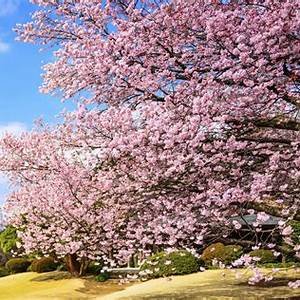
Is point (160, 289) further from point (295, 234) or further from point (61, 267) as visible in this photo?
point (61, 267)

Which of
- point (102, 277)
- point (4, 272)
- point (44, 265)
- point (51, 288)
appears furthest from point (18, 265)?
point (51, 288)

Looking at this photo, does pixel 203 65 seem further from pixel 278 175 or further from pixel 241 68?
pixel 278 175

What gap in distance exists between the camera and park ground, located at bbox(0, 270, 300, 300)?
52.2 feet

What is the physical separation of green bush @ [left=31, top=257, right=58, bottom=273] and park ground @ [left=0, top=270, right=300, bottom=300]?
2.64m

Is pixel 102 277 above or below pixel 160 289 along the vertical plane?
above

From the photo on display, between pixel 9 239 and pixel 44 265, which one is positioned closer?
pixel 44 265

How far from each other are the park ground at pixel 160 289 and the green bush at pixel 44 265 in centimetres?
264

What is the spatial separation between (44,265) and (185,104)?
72.1ft

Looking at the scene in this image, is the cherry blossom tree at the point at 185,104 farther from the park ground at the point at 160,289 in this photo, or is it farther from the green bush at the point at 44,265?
the green bush at the point at 44,265

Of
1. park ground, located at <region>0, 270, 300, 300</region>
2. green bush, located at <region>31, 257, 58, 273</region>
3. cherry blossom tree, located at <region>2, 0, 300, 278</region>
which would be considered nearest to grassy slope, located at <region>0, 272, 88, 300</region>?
park ground, located at <region>0, 270, 300, 300</region>

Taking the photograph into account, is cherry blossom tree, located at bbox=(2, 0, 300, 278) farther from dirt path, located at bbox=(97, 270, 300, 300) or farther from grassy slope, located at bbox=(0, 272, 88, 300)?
grassy slope, located at bbox=(0, 272, 88, 300)

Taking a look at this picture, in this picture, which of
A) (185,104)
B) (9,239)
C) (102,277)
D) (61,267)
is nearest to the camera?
(185,104)

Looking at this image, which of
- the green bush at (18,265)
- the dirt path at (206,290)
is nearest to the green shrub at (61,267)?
the green bush at (18,265)

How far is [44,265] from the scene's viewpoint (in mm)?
27672
